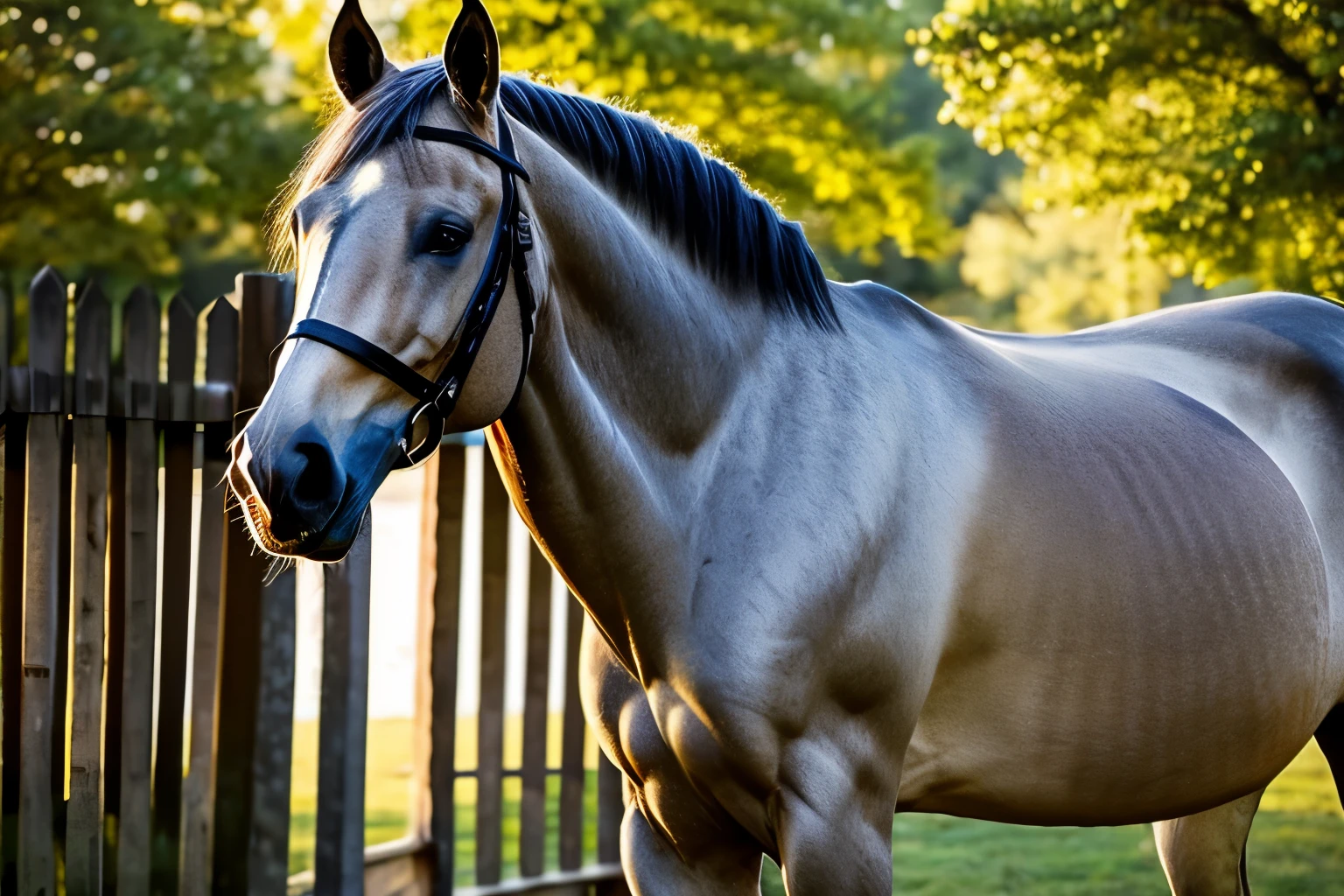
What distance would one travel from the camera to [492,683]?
4.57 m

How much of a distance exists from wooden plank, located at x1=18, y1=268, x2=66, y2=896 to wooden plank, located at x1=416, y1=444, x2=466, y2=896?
1.30m

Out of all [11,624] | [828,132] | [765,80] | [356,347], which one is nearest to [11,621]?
[11,624]

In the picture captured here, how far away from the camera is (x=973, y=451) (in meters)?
2.41

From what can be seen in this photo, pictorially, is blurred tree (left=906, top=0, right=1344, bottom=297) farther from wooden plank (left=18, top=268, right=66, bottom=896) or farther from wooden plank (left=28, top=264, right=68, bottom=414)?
wooden plank (left=18, top=268, right=66, bottom=896)

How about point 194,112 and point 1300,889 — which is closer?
point 1300,889

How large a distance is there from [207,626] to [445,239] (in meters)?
2.32

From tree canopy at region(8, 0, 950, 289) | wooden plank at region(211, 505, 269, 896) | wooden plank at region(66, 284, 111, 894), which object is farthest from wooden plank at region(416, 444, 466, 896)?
tree canopy at region(8, 0, 950, 289)

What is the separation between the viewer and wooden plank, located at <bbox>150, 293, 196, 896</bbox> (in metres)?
3.68

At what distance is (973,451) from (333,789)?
253 cm

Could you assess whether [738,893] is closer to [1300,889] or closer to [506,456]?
[506,456]

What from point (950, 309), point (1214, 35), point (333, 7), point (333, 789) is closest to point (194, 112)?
point (333, 7)

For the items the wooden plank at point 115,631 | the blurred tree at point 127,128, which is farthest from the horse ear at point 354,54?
the blurred tree at point 127,128

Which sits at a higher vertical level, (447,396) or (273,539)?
(447,396)

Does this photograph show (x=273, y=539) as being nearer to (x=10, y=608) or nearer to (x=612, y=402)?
(x=612, y=402)
